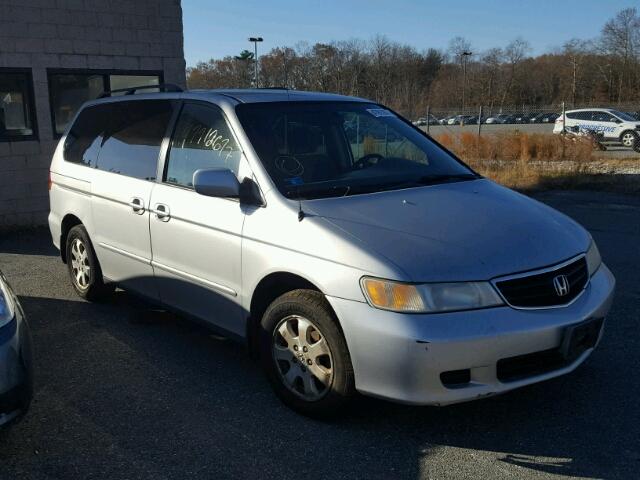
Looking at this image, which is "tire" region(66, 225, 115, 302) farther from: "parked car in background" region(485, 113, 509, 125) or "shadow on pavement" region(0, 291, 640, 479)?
"parked car in background" region(485, 113, 509, 125)

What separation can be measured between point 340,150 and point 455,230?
1.34 m

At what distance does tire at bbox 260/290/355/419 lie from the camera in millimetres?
3275

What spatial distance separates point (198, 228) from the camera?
4.12 m

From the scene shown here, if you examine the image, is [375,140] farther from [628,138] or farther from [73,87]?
[628,138]

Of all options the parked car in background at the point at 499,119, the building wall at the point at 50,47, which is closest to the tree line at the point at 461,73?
the parked car in background at the point at 499,119

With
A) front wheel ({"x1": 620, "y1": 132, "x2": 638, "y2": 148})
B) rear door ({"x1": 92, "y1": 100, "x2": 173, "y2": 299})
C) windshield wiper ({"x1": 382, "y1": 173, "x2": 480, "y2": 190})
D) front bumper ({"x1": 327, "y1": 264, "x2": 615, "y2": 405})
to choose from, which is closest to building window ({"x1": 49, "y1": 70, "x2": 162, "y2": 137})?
rear door ({"x1": 92, "y1": 100, "x2": 173, "y2": 299})

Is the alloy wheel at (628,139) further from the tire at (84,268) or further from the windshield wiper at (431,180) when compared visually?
the tire at (84,268)

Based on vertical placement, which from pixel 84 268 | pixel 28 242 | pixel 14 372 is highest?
pixel 14 372

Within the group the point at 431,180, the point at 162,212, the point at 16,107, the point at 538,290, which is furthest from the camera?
the point at 16,107

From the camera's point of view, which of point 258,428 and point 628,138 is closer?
point 258,428

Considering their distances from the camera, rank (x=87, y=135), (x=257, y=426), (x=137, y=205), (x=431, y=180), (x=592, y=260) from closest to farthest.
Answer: (x=257, y=426) < (x=592, y=260) < (x=431, y=180) < (x=137, y=205) < (x=87, y=135)

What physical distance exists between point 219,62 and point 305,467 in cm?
7398

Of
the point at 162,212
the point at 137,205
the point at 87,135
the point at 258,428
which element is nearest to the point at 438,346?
the point at 258,428

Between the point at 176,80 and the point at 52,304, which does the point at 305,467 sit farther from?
the point at 176,80
